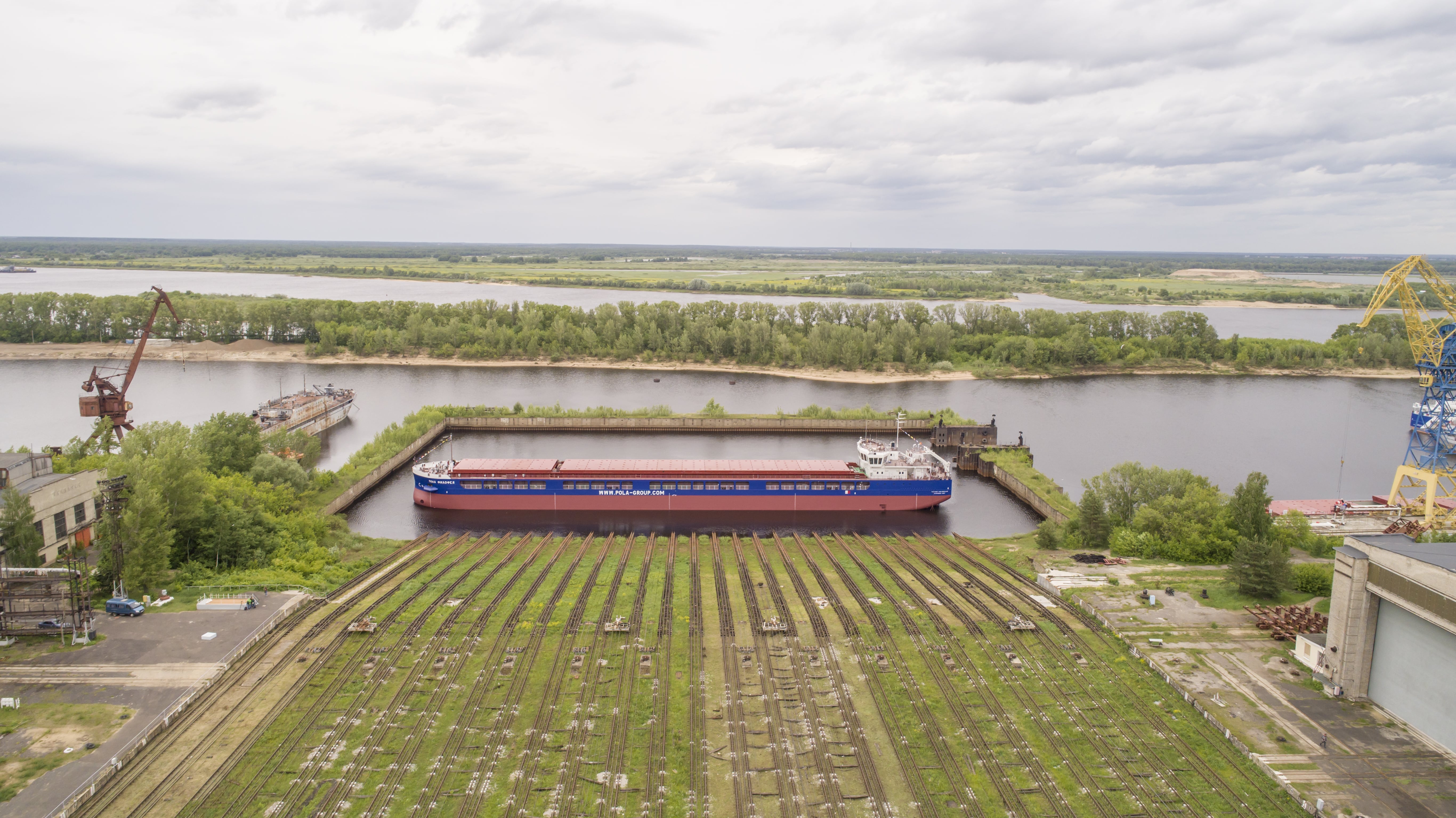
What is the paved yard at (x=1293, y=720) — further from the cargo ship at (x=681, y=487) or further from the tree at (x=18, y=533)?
the tree at (x=18, y=533)

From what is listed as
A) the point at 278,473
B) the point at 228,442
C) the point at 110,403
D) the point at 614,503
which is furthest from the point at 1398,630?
the point at 110,403

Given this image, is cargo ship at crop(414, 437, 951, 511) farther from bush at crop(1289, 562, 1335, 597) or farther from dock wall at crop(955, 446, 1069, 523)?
bush at crop(1289, 562, 1335, 597)

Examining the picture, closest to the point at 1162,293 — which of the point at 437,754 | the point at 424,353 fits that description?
the point at 424,353

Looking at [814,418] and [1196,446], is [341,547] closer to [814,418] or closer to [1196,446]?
[814,418]

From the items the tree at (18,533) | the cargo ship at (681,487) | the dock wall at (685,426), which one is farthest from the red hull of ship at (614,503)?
the tree at (18,533)

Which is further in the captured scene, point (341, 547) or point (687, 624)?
point (341, 547)

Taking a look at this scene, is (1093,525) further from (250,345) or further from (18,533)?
(250,345)
